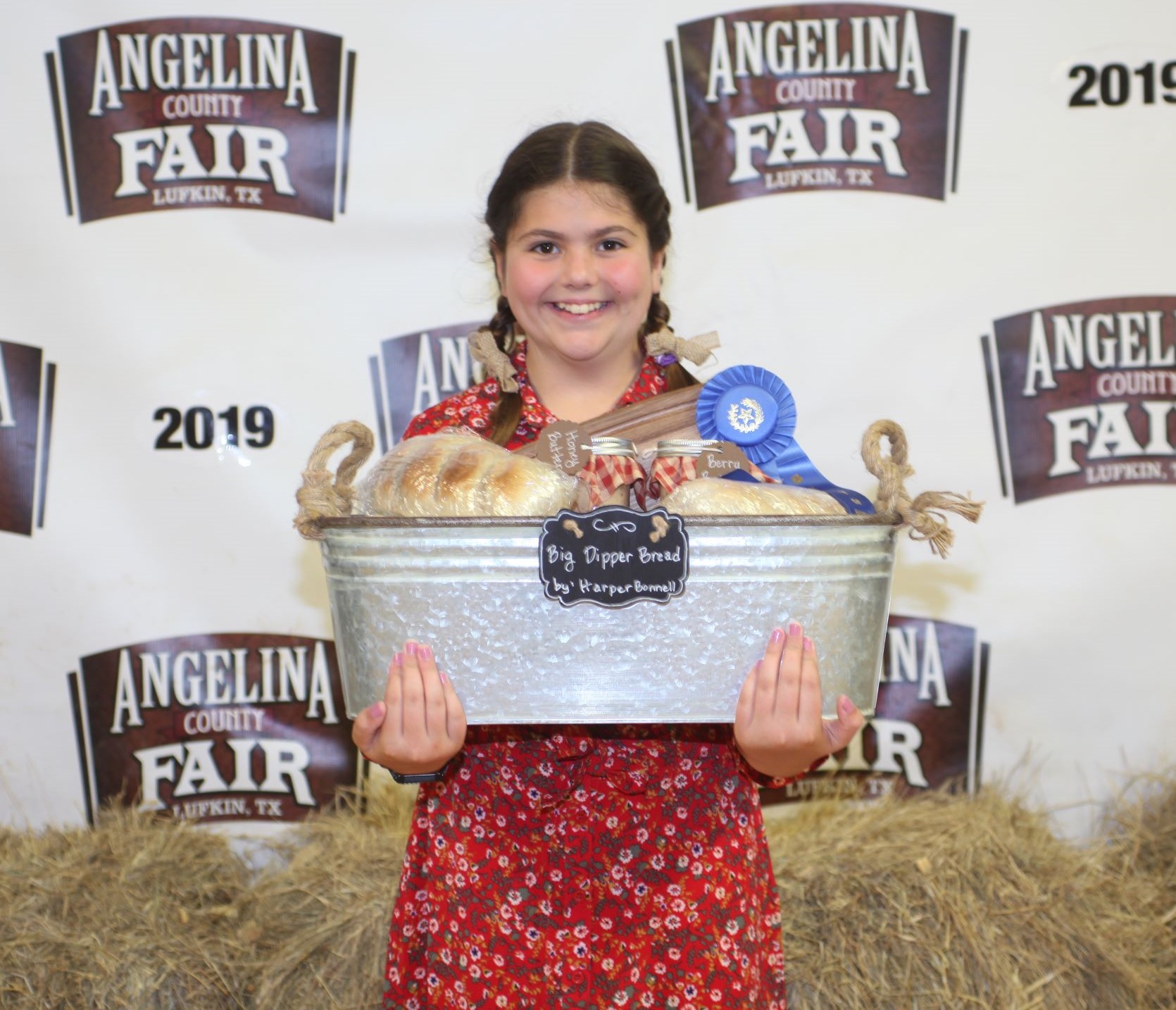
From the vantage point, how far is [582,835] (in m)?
1.12

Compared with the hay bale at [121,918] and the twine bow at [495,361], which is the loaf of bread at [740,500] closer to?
the twine bow at [495,361]

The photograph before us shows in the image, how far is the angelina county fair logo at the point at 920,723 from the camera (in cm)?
215

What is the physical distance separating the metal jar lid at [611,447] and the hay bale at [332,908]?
3.35 feet

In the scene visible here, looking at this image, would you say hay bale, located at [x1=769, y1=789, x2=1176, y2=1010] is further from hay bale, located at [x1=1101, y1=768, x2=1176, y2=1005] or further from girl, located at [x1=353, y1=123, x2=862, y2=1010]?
girl, located at [x1=353, y1=123, x2=862, y2=1010]

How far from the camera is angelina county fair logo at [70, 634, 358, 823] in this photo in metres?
2.12

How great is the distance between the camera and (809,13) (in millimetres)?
2072

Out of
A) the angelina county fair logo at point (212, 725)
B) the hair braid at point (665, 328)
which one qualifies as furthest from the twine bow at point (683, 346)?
the angelina county fair logo at point (212, 725)

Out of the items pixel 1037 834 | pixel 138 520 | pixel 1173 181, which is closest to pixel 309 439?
pixel 138 520

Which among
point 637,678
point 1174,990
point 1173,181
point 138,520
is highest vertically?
point 1173,181

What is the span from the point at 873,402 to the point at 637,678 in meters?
1.28

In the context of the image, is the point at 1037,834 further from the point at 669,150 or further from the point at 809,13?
the point at 809,13

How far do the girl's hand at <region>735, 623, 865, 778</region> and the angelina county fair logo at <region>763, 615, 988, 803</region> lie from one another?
1199 millimetres

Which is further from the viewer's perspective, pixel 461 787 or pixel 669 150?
pixel 669 150

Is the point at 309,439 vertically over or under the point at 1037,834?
over
